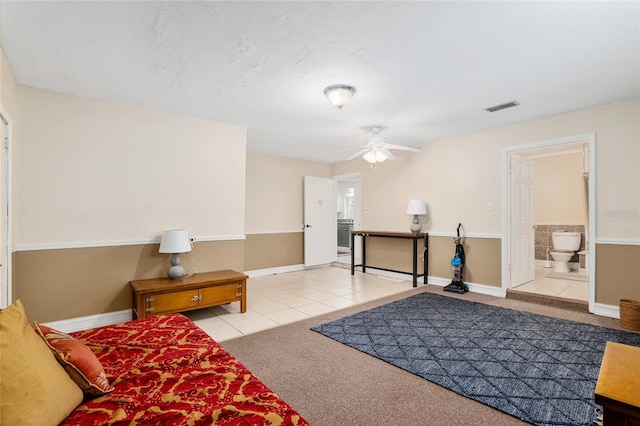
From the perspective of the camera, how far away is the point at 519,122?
4.21m

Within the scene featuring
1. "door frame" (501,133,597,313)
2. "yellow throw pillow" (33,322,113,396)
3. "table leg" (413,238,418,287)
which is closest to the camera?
"yellow throw pillow" (33,322,113,396)

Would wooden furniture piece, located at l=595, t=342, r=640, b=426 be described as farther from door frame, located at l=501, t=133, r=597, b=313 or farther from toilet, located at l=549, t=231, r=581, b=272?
toilet, located at l=549, t=231, r=581, b=272

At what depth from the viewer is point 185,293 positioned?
339 cm

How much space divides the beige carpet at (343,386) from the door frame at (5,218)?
6.30 ft

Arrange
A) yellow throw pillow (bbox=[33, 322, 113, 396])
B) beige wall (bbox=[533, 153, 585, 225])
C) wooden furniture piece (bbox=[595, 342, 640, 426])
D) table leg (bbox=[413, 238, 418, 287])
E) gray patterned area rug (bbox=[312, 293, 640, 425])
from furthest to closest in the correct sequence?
1. beige wall (bbox=[533, 153, 585, 225])
2. table leg (bbox=[413, 238, 418, 287])
3. gray patterned area rug (bbox=[312, 293, 640, 425])
4. yellow throw pillow (bbox=[33, 322, 113, 396])
5. wooden furniture piece (bbox=[595, 342, 640, 426])

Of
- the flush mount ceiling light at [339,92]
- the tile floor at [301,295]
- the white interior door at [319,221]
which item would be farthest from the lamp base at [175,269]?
the white interior door at [319,221]

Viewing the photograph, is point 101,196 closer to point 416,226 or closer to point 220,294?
point 220,294

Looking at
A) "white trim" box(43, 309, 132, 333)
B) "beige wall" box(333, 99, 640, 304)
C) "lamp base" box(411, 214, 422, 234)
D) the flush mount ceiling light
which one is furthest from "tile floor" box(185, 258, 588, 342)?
the flush mount ceiling light

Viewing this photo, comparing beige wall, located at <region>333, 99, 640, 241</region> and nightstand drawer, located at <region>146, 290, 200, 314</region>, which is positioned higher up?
beige wall, located at <region>333, 99, 640, 241</region>

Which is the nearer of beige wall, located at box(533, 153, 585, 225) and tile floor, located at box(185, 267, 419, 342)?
tile floor, located at box(185, 267, 419, 342)

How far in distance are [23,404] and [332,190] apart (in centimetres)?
647

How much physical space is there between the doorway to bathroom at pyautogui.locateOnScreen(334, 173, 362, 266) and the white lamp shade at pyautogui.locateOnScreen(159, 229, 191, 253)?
3.93 meters

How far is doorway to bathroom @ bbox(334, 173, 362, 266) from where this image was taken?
6852mm

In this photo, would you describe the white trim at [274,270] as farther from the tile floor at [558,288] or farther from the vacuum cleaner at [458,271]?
the tile floor at [558,288]
